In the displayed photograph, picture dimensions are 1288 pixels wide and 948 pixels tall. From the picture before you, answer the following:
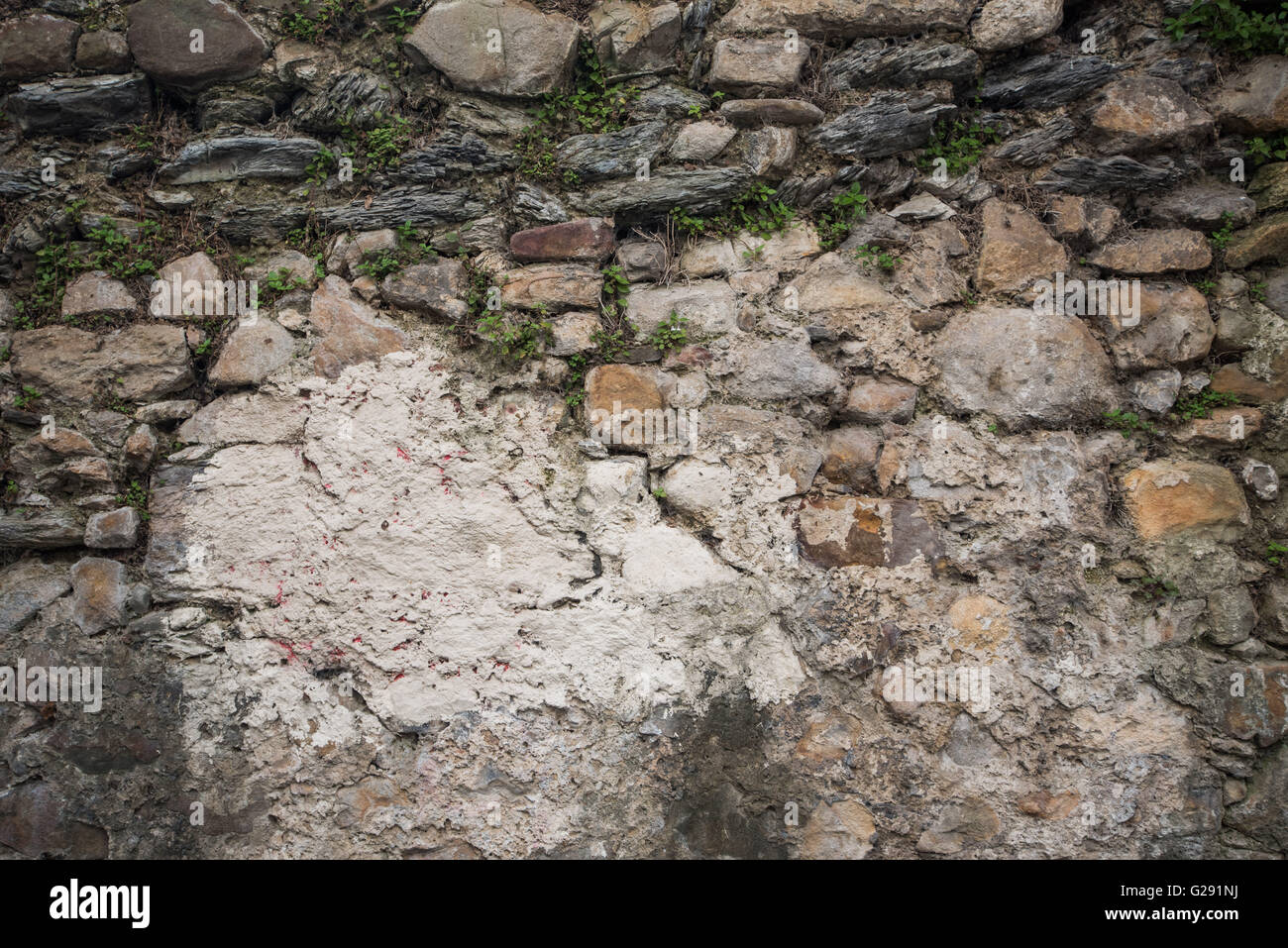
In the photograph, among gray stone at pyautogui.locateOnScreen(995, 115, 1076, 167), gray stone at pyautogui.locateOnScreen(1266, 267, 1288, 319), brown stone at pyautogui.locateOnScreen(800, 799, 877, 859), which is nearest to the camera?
brown stone at pyautogui.locateOnScreen(800, 799, 877, 859)

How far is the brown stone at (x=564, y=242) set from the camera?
9.21 ft

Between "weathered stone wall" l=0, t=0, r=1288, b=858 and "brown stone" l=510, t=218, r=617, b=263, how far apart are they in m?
0.01

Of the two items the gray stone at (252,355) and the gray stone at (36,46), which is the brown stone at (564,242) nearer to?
the gray stone at (252,355)

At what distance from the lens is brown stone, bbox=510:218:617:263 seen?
2807 mm

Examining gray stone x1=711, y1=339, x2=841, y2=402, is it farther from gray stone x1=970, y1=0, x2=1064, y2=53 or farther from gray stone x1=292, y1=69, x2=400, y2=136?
gray stone x1=292, y1=69, x2=400, y2=136

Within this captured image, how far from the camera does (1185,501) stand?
2621 millimetres

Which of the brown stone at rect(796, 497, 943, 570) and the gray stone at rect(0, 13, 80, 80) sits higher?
the gray stone at rect(0, 13, 80, 80)

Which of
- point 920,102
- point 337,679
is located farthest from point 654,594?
point 920,102

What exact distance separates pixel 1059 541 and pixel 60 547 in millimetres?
3503

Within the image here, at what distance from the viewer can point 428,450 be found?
263 cm

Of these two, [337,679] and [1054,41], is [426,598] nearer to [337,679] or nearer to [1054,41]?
[337,679]

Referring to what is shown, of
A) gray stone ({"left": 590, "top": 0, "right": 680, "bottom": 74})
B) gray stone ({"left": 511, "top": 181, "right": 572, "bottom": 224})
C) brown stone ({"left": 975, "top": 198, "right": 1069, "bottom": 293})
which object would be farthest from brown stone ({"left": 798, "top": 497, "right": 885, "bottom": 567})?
gray stone ({"left": 590, "top": 0, "right": 680, "bottom": 74})

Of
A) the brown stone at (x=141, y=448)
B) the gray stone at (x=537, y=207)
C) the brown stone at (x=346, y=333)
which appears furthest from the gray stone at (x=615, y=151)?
the brown stone at (x=141, y=448)

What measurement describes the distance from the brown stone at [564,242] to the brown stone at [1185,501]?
210 cm
